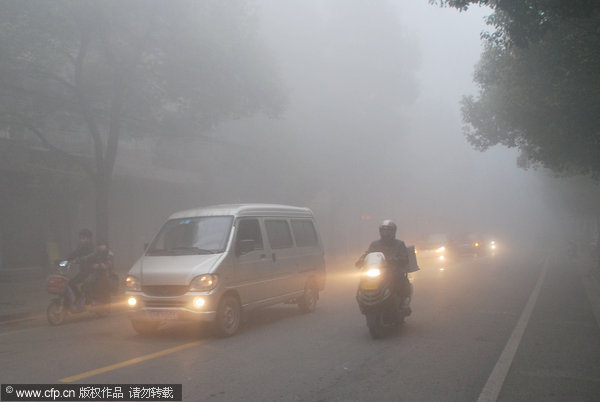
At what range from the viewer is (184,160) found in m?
26.3

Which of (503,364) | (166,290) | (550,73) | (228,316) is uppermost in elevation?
(550,73)

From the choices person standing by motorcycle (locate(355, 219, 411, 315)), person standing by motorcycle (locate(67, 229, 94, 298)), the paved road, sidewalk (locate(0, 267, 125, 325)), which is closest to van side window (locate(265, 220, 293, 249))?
the paved road

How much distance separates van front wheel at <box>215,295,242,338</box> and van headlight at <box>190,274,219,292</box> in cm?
37

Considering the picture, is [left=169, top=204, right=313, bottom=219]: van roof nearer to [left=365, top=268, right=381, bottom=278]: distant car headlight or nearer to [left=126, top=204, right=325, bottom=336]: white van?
[left=126, top=204, right=325, bottom=336]: white van

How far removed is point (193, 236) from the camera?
8.92 m

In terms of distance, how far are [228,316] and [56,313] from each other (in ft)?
12.7

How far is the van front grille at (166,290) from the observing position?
787cm

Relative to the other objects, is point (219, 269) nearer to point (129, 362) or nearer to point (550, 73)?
point (129, 362)

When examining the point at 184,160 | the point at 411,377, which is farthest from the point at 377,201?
the point at 411,377

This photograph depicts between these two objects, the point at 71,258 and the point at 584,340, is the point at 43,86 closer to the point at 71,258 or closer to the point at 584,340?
the point at 71,258

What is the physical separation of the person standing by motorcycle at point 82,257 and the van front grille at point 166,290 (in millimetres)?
3031

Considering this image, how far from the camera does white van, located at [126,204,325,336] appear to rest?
790cm

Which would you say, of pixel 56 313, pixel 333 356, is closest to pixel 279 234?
pixel 333 356

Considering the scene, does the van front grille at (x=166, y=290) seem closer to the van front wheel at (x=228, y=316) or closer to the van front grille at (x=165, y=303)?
the van front grille at (x=165, y=303)
